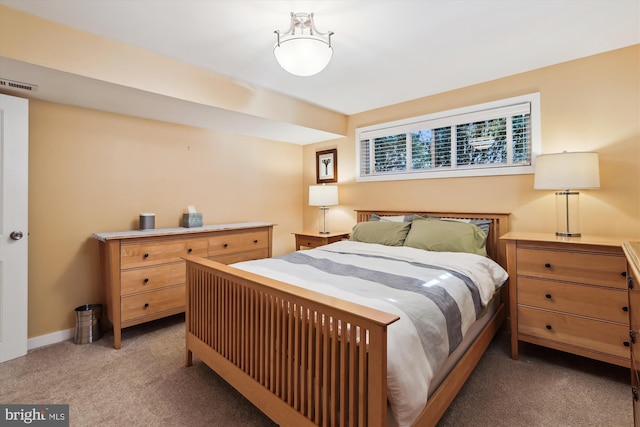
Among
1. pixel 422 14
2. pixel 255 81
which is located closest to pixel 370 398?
pixel 422 14

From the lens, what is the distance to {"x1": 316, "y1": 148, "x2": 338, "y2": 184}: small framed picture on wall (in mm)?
4203

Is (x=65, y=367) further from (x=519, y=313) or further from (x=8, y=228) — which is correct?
(x=519, y=313)

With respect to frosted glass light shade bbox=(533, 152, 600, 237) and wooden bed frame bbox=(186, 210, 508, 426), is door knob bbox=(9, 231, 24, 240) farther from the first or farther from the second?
frosted glass light shade bbox=(533, 152, 600, 237)

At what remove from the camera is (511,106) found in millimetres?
2754

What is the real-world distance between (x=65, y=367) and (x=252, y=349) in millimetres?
1607

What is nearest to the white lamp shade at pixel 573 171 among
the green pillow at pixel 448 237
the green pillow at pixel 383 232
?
the green pillow at pixel 448 237

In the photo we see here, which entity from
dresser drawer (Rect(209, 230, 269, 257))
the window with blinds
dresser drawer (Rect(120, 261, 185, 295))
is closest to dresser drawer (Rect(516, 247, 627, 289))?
the window with blinds

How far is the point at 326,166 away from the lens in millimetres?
4316

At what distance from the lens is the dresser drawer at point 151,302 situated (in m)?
2.46

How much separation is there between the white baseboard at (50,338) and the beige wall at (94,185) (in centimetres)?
4

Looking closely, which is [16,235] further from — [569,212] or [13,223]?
[569,212]

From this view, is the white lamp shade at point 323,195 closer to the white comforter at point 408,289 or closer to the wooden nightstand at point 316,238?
the wooden nightstand at point 316,238

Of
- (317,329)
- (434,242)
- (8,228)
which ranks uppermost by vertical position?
(8,228)

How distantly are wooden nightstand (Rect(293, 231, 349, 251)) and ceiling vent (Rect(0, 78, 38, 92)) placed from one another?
9.30 ft
